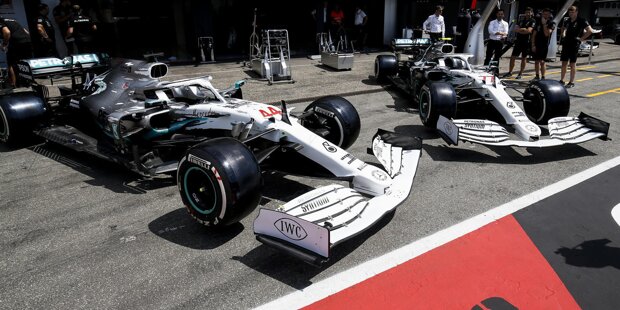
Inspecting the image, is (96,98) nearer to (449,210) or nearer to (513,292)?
(449,210)

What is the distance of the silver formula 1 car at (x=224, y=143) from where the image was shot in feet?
12.0

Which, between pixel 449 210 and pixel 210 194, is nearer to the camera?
pixel 210 194

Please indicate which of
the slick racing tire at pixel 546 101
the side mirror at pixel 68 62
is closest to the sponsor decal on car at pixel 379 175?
the slick racing tire at pixel 546 101

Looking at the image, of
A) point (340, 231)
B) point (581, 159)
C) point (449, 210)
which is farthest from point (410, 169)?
point (581, 159)

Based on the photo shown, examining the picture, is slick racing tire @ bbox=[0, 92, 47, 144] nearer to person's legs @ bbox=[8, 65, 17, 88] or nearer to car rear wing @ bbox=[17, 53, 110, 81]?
car rear wing @ bbox=[17, 53, 110, 81]

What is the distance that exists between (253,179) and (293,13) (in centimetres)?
1488

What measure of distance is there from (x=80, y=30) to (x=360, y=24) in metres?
10.5

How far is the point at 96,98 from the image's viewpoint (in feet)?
20.6

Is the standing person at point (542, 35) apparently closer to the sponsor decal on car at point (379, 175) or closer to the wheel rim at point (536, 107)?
the wheel rim at point (536, 107)

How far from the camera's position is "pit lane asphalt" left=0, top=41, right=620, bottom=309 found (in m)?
3.31

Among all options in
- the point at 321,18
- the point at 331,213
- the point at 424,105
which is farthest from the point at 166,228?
the point at 321,18

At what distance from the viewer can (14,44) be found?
9812 mm

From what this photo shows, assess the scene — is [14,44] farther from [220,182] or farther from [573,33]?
[573,33]

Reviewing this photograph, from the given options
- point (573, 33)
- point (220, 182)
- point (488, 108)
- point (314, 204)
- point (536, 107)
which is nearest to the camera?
point (220, 182)
